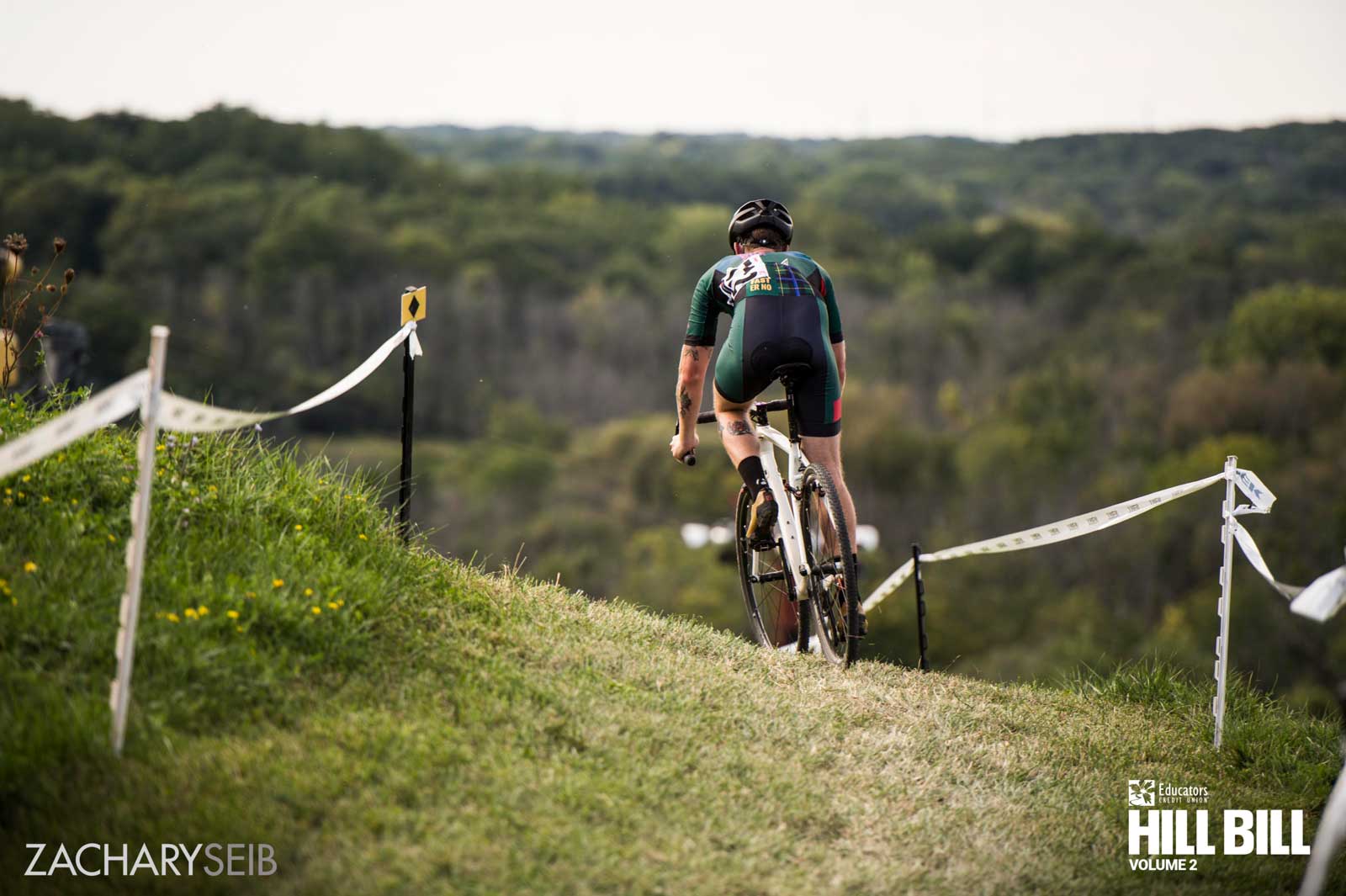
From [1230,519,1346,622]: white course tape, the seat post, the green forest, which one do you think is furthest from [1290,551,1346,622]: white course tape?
the green forest

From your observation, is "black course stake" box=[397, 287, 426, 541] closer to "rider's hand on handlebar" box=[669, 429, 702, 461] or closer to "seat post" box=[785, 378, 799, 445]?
"rider's hand on handlebar" box=[669, 429, 702, 461]

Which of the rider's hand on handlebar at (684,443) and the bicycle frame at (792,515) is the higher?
the rider's hand on handlebar at (684,443)

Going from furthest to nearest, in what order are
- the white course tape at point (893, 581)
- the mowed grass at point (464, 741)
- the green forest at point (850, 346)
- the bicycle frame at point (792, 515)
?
the green forest at point (850, 346), the white course tape at point (893, 581), the bicycle frame at point (792, 515), the mowed grass at point (464, 741)

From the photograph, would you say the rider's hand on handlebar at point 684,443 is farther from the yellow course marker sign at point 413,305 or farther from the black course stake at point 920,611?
the yellow course marker sign at point 413,305

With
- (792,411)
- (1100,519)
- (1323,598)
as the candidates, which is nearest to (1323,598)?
(1323,598)

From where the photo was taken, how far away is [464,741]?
15.4 feet

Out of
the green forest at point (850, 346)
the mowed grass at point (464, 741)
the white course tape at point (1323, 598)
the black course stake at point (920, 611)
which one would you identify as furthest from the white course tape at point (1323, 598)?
the green forest at point (850, 346)

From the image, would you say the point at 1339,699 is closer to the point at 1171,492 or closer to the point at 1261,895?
the point at 1261,895

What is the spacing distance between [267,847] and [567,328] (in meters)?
143

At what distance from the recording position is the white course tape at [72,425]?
3.85 meters

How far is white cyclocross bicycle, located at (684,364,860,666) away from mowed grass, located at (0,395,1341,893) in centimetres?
34

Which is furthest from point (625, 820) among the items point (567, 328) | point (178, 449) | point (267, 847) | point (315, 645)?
point (567, 328)

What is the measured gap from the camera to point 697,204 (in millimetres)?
194500

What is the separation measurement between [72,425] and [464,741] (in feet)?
6.06
